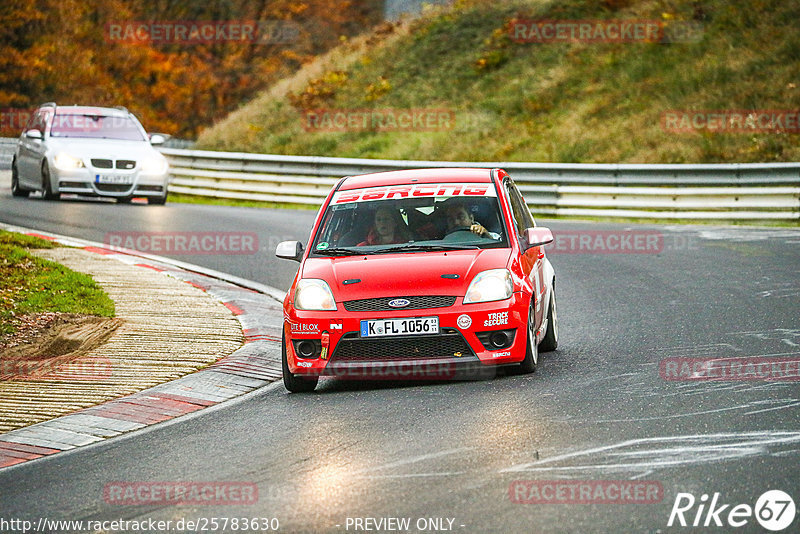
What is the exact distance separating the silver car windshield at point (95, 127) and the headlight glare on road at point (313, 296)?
53.6ft

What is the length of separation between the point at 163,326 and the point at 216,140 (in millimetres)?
28418

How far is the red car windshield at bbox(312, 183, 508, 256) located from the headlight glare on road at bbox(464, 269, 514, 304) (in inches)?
23.8

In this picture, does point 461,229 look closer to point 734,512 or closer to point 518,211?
point 518,211

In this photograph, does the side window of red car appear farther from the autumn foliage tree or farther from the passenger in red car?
the autumn foliage tree

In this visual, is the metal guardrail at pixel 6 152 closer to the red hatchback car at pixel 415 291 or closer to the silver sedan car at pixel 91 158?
the silver sedan car at pixel 91 158

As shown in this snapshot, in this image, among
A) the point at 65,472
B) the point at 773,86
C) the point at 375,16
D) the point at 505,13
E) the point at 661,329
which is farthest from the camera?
the point at 375,16

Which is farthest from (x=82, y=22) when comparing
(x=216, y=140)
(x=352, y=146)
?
(x=352, y=146)

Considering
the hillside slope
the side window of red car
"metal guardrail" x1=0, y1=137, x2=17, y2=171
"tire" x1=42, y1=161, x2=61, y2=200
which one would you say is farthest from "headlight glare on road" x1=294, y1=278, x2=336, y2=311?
"metal guardrail" x1=0, y1=137, x2=17, y2=171

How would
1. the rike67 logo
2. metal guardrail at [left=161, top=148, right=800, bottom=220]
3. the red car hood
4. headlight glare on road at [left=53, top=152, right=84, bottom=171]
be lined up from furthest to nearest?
1. headlight glare on road at [left=53, top=152, right=84, bottom=171]
2. metal guardrail at [left=161, top=148, right=800, bottom=220]
3. the red car hood
4. the rike67 logo

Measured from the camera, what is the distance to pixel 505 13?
4216 cm

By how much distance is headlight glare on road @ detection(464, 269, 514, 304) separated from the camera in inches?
351

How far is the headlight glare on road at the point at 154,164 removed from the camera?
23.9 meters

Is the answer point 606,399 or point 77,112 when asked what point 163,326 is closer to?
point 606,399

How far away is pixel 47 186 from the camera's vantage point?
24.0 metres
